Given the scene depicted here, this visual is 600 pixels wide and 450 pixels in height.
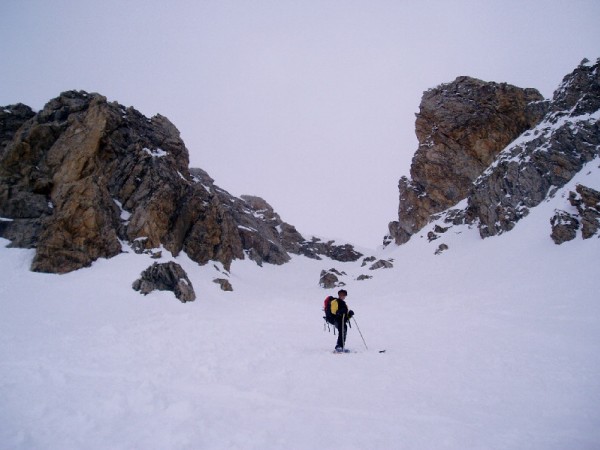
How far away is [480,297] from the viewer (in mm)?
22000

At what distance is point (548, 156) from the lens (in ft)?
116

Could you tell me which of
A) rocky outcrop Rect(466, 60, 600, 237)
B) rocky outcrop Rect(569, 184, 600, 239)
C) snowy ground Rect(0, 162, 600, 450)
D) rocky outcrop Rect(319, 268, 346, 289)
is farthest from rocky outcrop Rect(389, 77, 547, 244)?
snowy ground Rect(0, 162, 600, 450)

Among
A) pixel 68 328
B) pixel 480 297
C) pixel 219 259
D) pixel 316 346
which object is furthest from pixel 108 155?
pixel 480 297

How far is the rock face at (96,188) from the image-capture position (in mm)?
25797

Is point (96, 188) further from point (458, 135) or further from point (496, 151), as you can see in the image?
point (496, 151)

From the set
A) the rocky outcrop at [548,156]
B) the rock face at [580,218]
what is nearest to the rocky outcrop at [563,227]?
the rock face at [580,218]

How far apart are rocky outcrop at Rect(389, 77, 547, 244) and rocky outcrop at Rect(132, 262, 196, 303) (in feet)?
165

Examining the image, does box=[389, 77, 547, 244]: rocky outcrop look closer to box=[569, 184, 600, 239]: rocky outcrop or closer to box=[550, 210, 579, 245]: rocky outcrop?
box=[569, 184, 600, 239]: rocky outcrop

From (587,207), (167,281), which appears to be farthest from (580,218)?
(167,281)

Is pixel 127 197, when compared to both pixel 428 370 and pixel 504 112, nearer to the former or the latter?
pixel 428 370

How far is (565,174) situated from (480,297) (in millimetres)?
20365

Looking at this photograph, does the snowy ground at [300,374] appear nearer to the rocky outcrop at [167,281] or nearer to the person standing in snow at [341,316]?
the person standing in snow at [341,316]

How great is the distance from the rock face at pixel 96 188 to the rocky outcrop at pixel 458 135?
39990mm

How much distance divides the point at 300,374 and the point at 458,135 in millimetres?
59361
